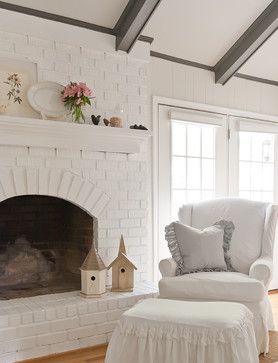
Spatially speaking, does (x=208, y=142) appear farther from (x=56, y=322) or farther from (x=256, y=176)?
(x=56, y=322)

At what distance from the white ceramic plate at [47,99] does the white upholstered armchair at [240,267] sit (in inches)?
55.2

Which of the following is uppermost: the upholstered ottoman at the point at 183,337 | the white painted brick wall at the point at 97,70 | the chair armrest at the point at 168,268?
the white painted brick wall at the point at 97,70

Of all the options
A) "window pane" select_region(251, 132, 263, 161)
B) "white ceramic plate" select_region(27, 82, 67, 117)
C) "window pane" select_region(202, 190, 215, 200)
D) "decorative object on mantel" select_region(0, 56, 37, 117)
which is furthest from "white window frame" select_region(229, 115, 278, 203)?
"decorative object on mantel" select_region(0, 56, 37, 117)

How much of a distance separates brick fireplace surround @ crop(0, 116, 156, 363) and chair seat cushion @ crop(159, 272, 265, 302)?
41cm

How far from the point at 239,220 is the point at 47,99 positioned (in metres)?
1.81

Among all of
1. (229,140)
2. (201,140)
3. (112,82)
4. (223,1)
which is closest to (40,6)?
(112,82)

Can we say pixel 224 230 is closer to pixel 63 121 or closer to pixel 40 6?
pixel 63 121

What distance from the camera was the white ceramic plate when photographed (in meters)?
3.33

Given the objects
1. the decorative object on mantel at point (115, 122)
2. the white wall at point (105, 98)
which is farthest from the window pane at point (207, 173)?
the decorative object on mantel at point (115, 122)

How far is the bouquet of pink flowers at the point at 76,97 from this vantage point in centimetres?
336

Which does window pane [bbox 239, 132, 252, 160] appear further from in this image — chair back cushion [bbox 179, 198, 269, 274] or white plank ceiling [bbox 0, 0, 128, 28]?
white plank ceiling [bbox 0, 0, 128, 28]

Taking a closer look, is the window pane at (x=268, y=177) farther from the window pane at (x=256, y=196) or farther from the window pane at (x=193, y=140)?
the window pane at (x=193, y=140)

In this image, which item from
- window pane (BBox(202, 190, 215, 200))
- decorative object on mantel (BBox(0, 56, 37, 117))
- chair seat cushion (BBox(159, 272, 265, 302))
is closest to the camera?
chair seat cushion (BBox(159, 272, 265, 302))

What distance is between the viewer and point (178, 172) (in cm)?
441
